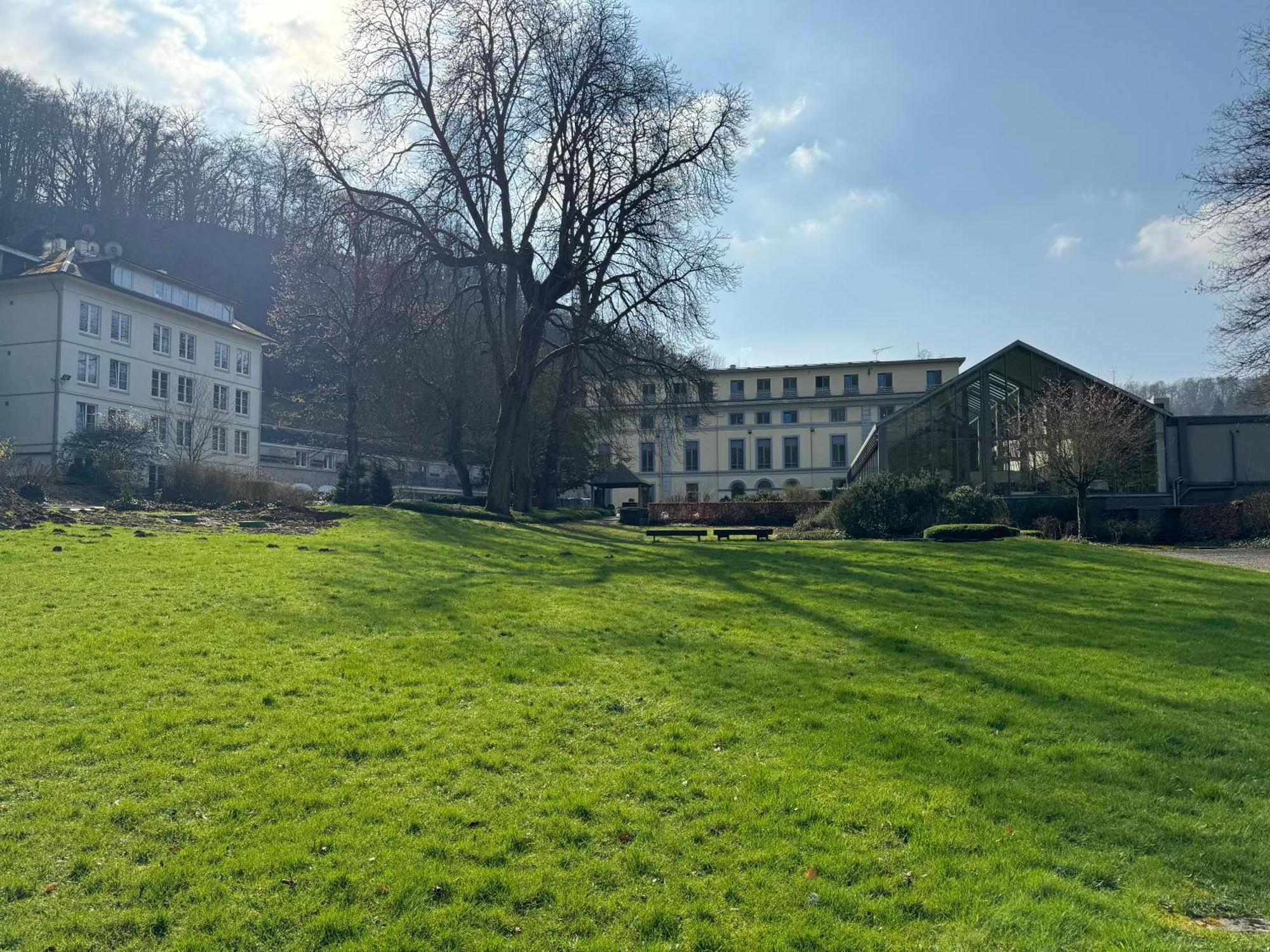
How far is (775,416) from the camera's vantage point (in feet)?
258

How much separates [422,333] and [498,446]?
4.20 meters

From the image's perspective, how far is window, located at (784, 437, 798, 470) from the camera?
3068 inches

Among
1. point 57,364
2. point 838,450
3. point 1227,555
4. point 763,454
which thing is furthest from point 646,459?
point 1227,555

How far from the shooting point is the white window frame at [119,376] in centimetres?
4491

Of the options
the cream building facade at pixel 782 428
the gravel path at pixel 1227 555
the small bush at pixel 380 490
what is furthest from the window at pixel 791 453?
the small bush at pixel 380 490

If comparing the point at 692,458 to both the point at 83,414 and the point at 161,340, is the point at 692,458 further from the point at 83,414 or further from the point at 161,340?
the point at 83,414

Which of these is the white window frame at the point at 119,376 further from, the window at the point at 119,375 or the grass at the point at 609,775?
the grass at the point at 609,775

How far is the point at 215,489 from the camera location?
2547 centimetres

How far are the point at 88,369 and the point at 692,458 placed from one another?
1975 inches

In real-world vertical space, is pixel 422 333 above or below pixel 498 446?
above

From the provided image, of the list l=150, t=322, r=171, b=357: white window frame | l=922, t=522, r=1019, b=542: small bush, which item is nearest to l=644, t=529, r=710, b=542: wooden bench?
→ l=922, t=522, r=1019, b=542: small bush

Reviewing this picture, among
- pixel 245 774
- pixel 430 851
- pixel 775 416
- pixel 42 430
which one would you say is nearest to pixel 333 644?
pixel 245 774

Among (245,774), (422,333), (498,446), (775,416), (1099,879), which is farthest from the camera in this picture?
(775,416)

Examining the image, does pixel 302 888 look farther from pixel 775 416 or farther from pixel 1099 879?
pixel 775 416
